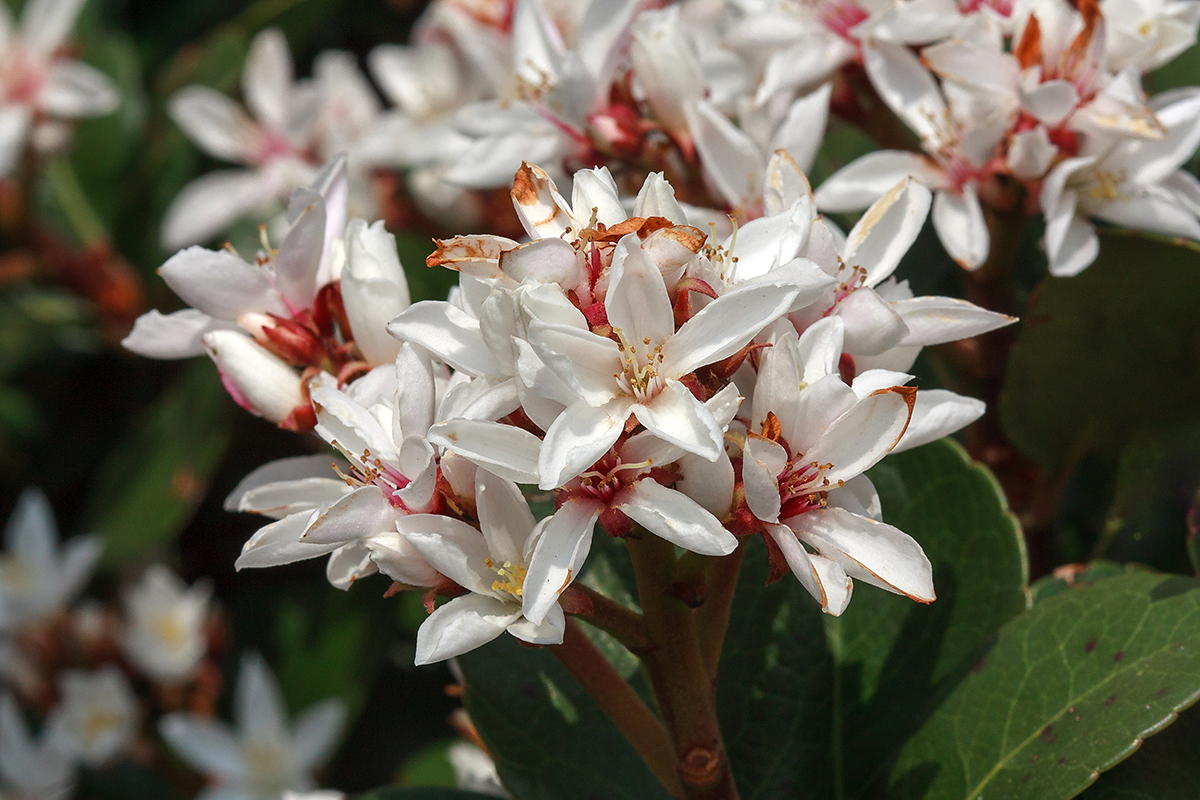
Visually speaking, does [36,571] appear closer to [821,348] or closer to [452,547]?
[452,547]

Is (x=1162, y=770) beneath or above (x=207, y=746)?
above

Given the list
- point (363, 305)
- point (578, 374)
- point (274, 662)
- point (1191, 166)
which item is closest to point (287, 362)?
point (363, 305)

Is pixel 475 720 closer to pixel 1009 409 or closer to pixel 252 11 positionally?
pixel 1009 409

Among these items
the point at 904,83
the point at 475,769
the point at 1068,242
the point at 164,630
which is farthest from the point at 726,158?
the point at 164,630

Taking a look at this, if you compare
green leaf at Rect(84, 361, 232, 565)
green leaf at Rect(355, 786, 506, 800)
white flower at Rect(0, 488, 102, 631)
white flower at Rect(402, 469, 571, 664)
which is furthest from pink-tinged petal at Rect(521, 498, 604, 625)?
white flower at Rect(0, 488, 102, 631)

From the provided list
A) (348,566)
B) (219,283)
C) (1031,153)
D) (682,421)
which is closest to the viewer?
(682,421)
